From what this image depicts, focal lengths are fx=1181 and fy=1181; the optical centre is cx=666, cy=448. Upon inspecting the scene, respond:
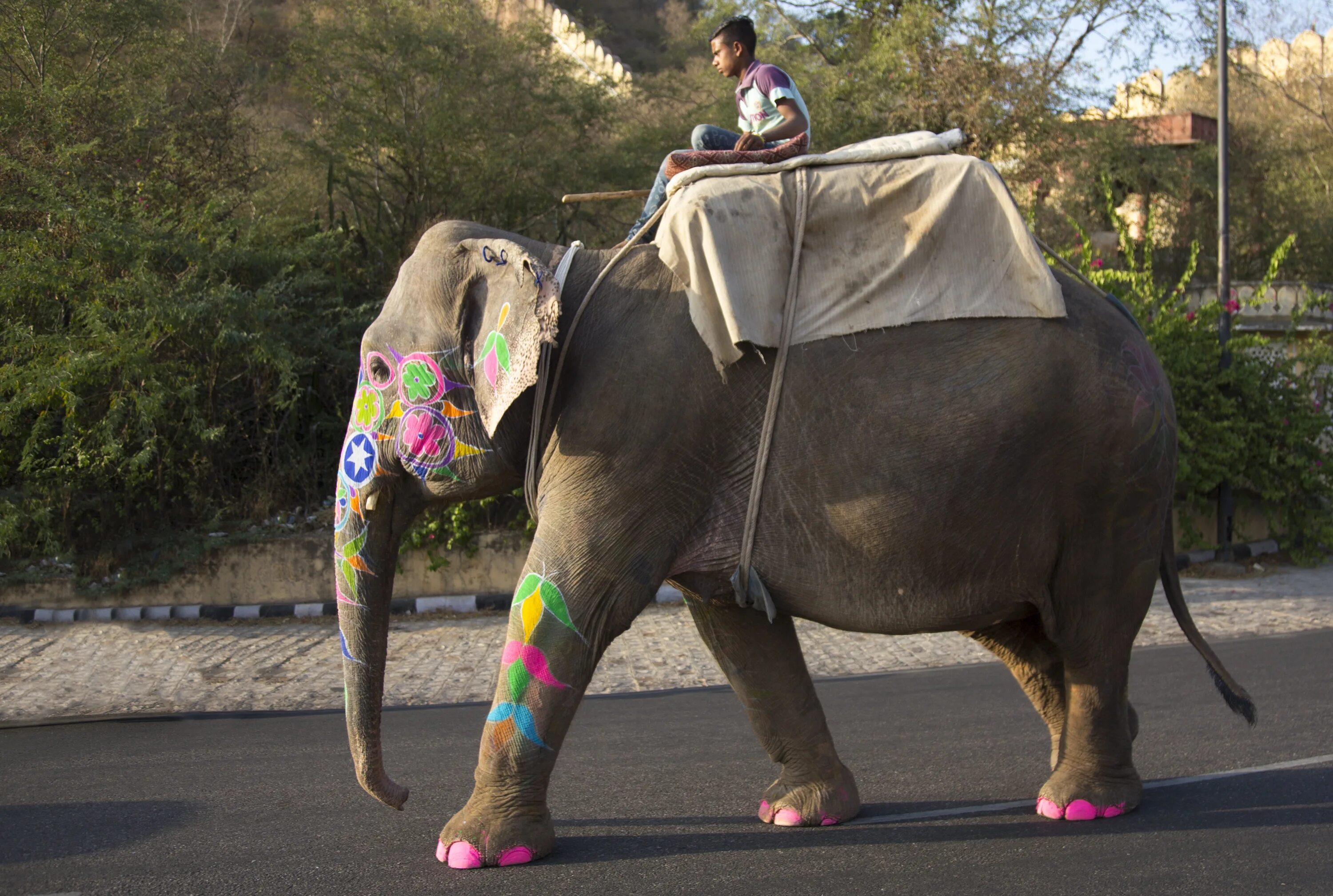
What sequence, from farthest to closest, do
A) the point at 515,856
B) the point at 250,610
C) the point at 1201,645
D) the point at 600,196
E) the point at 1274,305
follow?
the point at 1274,305, the point at 250,610, the point at 1201,645, the point at 600,196, the point at 515,856

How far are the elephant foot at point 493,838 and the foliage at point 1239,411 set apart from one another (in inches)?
343

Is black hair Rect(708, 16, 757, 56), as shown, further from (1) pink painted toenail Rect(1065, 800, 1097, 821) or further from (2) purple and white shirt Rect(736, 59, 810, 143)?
(1) pink painted toenail Rect(1065, 800, 1097, 821)

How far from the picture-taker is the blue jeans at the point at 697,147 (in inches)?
160

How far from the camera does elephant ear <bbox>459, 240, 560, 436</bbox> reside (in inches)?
135

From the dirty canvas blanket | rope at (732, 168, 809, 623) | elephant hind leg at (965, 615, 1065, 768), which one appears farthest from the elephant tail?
rope at (732, 168, 809, 623)

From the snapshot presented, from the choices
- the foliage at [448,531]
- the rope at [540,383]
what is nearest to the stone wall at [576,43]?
the foliage at [448,531]

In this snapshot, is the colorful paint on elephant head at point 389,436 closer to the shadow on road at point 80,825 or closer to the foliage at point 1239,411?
the shadow on road at point 80,825

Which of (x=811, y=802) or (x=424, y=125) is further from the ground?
(x=424, y=125)

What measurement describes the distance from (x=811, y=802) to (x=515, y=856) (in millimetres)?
1078

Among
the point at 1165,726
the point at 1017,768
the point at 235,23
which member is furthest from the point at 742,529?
the point at 235,23

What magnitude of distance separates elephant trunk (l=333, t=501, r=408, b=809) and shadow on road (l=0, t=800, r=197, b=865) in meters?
0.97

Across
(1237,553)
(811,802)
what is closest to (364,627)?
(811,802)

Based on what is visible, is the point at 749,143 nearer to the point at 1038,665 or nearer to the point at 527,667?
the point at 527,667

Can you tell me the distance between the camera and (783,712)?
4086 mm
